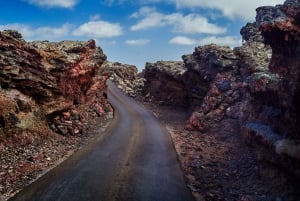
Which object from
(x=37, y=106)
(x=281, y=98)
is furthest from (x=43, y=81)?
(x=281, y=98)

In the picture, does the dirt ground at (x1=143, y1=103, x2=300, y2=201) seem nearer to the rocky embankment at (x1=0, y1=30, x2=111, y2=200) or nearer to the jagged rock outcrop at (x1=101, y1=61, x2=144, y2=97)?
the rocky embankment at (x1=0, y1=30, x2=111, y2=200)

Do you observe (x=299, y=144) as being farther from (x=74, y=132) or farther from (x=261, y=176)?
(x=74, y=132)

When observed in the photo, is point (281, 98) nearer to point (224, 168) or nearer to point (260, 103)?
point (260, 103)

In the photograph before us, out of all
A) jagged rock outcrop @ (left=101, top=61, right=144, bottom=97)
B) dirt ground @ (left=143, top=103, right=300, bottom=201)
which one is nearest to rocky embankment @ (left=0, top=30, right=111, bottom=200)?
dirt ground @ (left=143, top=103, right=300, bottom=201)

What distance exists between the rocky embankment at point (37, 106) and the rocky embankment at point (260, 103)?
1082cm

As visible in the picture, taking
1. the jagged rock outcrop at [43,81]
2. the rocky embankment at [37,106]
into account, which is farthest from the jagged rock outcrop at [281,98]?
the jagged rock outcrop at [43,81]

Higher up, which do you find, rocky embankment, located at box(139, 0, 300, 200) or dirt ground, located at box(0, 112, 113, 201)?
rocky embankment, located at box(139, 0, 300, 200)

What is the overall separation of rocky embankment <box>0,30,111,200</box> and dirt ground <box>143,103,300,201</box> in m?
9.97

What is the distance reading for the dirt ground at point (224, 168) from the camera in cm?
1944

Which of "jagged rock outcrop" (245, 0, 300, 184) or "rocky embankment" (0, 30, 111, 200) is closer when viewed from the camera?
"jagged rock outcrop" (245, 0, 300, 184)

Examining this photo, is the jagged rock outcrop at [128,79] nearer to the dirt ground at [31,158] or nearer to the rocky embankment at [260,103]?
the rocky embankment at [260,103]

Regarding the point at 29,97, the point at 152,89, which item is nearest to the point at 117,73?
the point at 152,89

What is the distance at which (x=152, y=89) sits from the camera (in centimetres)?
7156

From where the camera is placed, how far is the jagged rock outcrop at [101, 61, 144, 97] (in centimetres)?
8112
